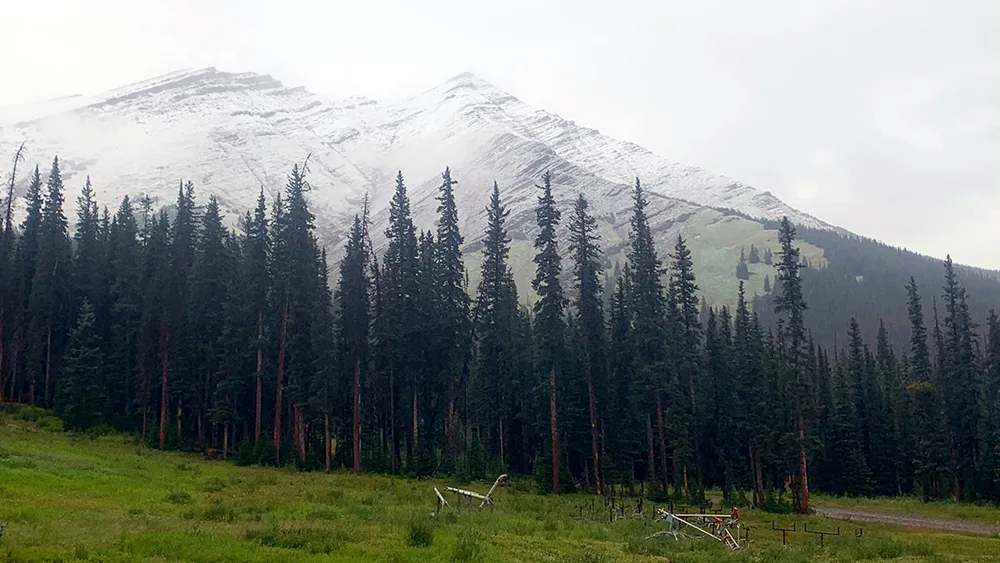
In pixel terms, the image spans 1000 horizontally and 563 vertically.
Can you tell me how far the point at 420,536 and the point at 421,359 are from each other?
127 feet

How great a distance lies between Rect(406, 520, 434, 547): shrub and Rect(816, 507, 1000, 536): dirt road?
35239 millimetres

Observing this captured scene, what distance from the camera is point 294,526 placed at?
72.5ft

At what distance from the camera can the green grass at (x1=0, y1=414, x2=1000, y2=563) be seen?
17.3m

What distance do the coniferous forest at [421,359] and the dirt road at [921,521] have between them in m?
4.59

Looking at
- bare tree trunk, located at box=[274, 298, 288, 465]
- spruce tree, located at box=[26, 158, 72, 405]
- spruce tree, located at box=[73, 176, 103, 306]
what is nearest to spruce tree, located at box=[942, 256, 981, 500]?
bare tree trunk, located at box=[274, 298, 288, 465]

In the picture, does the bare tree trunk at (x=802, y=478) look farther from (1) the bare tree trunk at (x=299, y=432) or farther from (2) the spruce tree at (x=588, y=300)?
(1) the bare tree trunk at (x=299, y=432)

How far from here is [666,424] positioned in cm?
5584

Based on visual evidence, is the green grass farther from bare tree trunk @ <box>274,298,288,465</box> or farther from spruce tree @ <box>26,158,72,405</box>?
spruce tree @ <box>26,158,72,405</box>

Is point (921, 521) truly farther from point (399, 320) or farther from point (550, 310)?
point (399, 320)

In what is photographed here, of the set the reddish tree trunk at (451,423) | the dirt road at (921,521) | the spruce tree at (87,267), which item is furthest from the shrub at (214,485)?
the spruce tree at (87,267)

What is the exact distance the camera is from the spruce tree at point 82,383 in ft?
180

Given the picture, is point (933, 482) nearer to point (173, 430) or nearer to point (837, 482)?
point (837, 482)

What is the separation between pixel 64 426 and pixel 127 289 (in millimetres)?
16094

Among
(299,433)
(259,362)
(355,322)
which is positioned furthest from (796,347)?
(259,362)
